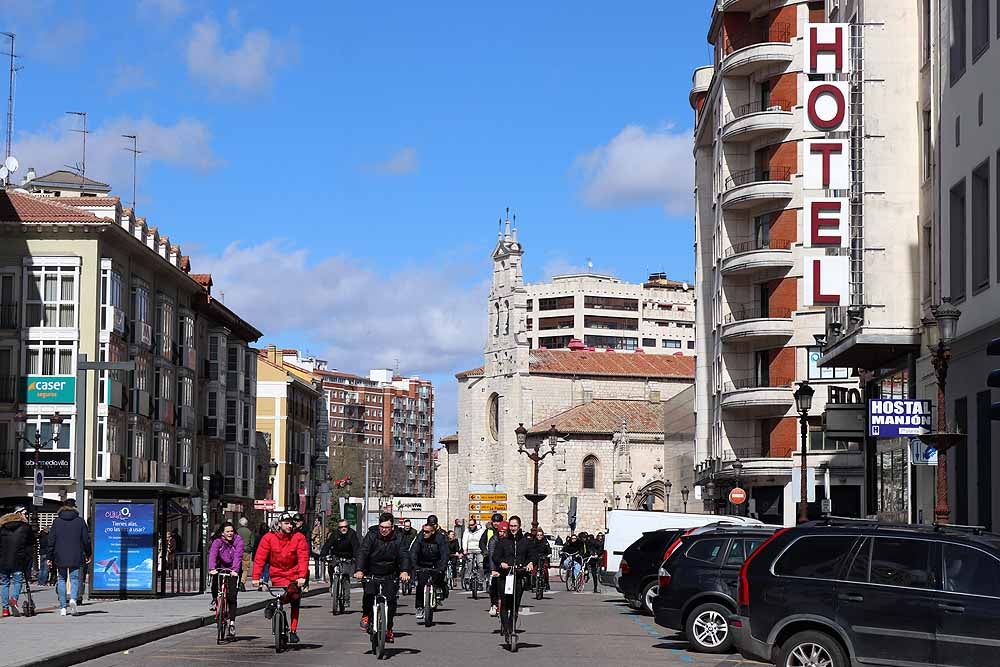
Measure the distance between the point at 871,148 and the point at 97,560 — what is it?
18149mm

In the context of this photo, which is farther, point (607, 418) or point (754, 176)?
point (607, 418)

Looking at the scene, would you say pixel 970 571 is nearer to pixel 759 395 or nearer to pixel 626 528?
pixel 626 528

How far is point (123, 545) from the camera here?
28078 millimetres

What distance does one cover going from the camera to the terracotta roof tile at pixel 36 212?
52844mm

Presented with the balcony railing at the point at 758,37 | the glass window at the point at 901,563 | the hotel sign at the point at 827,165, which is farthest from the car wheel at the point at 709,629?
the balcony railing at the point at 758,37

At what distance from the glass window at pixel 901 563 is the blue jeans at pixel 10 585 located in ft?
48.1

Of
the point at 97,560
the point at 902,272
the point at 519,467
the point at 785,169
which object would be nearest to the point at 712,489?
the point at 785,169

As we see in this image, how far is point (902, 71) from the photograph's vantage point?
1261 inches

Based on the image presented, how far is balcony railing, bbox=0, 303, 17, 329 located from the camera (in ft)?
173

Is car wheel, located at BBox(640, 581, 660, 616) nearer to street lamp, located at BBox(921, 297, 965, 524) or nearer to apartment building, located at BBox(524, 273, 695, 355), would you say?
street lamp, located at BBox(921, 297, 965, 524)

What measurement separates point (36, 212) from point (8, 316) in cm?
392

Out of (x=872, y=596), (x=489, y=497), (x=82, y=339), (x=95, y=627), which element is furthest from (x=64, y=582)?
(x=489, y=497)

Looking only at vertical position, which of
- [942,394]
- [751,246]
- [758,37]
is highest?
[758,37]

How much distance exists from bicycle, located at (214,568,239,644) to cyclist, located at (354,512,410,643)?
2.60m
